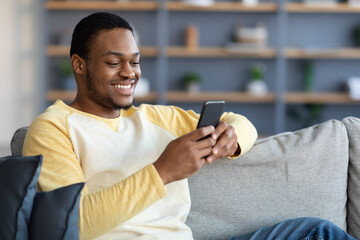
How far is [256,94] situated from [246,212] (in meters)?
3.66

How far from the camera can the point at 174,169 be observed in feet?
4.42

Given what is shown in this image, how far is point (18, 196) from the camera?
50.8 inches

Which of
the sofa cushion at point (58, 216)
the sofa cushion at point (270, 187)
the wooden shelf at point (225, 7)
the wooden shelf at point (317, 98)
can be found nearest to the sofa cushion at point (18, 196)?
the sofa cushion at point (58, 216)

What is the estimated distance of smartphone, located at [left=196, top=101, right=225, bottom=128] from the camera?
144cm

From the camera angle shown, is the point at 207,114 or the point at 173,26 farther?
the point at 173,26

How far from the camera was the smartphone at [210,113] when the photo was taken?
56.8 inches

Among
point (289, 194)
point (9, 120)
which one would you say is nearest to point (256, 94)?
point (9, 120)

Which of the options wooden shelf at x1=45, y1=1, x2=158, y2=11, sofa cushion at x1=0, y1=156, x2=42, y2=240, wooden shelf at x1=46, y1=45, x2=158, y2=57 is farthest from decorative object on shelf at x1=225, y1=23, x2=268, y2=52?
sofa cushion at x1=0, y1=156, x2=42, y2=240

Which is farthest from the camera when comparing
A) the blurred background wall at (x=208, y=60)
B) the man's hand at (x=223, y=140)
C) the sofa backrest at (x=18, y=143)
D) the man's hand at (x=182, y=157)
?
the blurred background wall at (x=208, y=60)

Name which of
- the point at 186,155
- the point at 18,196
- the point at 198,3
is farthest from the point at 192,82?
the point at 18,196

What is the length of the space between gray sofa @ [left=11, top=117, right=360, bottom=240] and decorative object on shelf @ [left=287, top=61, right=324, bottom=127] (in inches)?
144

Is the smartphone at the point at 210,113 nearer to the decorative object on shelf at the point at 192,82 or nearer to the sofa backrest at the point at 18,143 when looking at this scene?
the sofa backrest at the point at 18,143

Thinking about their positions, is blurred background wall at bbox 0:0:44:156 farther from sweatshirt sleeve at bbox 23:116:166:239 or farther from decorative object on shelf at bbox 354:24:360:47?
sweatshirt sleeve at bbox 23:116:166:239

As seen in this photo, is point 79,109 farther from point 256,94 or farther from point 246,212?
point 256,94
